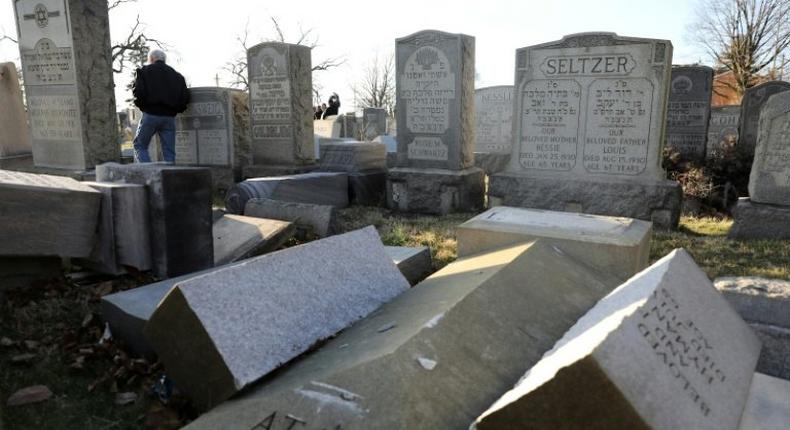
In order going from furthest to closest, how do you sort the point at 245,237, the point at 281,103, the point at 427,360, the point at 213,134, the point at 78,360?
the point at 213,134
the point at 281,103
the point at 245,237
the point at 78,360
the point at 427,360

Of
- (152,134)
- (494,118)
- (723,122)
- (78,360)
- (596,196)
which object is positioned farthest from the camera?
(723,122)

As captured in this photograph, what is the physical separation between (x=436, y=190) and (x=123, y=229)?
13.3 ft

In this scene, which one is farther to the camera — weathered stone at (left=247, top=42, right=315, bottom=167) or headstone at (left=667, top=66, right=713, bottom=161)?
headstone at (left=667, top=66, right=713, bottom=161)

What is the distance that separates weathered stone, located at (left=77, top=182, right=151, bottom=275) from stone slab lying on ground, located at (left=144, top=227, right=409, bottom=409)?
1.62m

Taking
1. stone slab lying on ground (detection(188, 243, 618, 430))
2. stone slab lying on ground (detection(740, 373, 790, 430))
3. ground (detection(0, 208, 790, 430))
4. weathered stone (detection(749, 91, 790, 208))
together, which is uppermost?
weathered stone (detection(749, 91, 790, 208))

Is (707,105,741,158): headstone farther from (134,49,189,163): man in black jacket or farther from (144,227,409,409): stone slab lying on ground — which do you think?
(144,227,409,409): stone slab lying on ground

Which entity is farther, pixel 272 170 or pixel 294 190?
pixel 272 170

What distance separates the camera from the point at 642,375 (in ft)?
4.64

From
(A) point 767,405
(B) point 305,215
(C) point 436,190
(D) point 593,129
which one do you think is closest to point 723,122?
(D) point 593,129

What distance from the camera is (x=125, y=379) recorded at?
257 cm

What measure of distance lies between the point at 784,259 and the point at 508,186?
Result: 2789 mm

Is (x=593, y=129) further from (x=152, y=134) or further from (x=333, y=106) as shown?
(x=333, y=106)

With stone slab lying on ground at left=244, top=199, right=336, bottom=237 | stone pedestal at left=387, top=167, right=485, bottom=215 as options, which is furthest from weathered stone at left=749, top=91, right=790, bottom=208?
stone slab lying on ground at left=244, top=199, right=336, bottom=237

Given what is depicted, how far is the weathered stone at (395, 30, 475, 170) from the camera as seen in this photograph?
22.1 ft
